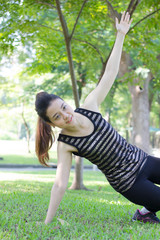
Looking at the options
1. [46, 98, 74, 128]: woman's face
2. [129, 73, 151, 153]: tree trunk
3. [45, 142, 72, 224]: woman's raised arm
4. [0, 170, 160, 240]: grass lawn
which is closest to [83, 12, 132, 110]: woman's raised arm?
A: [46, 98, 74, 128]: woman's face

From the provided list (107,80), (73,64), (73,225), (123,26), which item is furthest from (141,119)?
(73,225)

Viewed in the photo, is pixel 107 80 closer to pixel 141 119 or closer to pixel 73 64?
pixel 73 64

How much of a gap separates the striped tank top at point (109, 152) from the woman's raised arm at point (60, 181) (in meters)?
0.11

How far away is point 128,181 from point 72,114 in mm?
848

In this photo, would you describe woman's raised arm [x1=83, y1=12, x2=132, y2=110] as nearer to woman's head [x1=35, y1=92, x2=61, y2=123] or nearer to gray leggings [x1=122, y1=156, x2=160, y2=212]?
woman's head [x1=35, y1=92, x2=61, y2=123]

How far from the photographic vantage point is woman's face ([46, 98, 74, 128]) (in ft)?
9.29

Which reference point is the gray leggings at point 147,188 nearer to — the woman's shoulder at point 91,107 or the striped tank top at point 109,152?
the striped tank top at point 109,152

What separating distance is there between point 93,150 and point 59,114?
464 millimetres

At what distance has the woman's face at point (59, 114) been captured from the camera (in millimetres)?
2832

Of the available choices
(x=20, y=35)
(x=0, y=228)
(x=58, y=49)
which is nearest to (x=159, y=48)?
(x=58, y=49)

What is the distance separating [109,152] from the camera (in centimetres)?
287

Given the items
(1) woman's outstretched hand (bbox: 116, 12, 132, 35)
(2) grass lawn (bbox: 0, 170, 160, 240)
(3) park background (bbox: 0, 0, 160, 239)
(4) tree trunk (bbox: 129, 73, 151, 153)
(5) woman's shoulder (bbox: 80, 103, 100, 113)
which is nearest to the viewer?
(2) grass lawn (bbox: 0, 170, 160, 240)

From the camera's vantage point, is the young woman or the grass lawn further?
the young woman

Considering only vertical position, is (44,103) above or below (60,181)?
above
